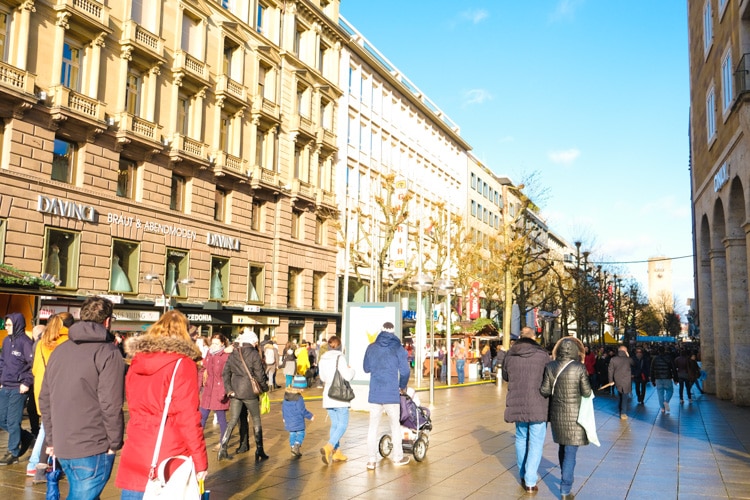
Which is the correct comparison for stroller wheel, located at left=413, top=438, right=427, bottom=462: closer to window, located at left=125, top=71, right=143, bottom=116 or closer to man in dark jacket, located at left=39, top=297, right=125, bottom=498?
man in dark jacket, located at left=39, top=297, right=125, bottom=498

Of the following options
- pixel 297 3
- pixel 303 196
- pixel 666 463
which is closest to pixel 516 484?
pixel 666 463

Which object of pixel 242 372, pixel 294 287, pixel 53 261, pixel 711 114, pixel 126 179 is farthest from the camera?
pixel 294 287

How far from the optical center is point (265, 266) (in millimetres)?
37406

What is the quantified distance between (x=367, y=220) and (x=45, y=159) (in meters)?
26.6

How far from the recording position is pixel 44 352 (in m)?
8.58

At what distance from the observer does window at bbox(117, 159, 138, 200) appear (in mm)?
28188

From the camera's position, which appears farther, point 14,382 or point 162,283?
point 162,283

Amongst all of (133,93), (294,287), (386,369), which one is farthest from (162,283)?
(386,369)

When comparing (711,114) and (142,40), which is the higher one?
(142,40)

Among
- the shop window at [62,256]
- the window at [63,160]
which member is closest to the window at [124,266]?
the shop window at [62,256]

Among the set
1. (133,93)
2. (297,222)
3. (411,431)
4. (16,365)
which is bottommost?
(411,431)

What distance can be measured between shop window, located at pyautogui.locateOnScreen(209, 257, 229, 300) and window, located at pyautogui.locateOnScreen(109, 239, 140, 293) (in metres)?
5.24

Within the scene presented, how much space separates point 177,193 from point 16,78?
9206 mm

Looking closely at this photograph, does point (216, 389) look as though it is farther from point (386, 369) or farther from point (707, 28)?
point (707, 28)
